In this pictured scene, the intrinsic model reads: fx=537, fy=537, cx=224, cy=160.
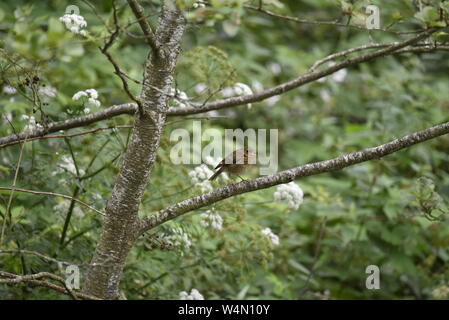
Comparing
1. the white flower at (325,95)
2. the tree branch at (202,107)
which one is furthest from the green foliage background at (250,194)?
the tree branch at (202,107)

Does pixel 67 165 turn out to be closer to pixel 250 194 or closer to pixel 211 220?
pixel 211 220

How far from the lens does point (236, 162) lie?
10.6ft

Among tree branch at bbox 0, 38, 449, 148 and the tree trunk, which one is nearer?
the tree trunk

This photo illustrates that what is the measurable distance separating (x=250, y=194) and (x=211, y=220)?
101 cm

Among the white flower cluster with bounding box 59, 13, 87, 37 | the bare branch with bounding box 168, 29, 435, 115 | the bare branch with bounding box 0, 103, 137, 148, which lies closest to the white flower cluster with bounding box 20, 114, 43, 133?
the bare branch with bounding box 0, 103, 137, 148

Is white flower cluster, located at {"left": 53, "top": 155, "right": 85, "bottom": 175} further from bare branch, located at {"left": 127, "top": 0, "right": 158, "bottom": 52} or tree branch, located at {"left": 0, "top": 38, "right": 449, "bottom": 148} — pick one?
bare branch, located at {"left": 127, "top": 0, "right": 158, "bottom": 52}

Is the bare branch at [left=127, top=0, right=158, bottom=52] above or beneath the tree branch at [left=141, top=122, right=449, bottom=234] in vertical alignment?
above

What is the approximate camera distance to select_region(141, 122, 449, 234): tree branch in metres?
2.46

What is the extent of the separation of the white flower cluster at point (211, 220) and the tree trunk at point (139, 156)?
59cm

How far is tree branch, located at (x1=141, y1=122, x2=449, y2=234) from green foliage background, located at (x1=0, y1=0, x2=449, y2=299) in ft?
0.67

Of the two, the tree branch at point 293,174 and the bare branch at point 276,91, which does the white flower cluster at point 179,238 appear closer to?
the tree branch at point 293,174

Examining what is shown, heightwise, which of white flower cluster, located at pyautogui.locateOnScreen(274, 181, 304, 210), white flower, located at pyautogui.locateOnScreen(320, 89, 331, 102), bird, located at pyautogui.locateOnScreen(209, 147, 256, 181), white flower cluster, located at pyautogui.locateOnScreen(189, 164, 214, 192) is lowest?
white flower cluster, located at pyautogui.locateOnScreen(274, 181, 304, 210)

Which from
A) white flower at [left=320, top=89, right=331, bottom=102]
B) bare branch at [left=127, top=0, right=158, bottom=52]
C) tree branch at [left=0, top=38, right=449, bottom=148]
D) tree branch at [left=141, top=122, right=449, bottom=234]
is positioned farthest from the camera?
white flower at [left=320, top=89, right=331, bottom=102]
